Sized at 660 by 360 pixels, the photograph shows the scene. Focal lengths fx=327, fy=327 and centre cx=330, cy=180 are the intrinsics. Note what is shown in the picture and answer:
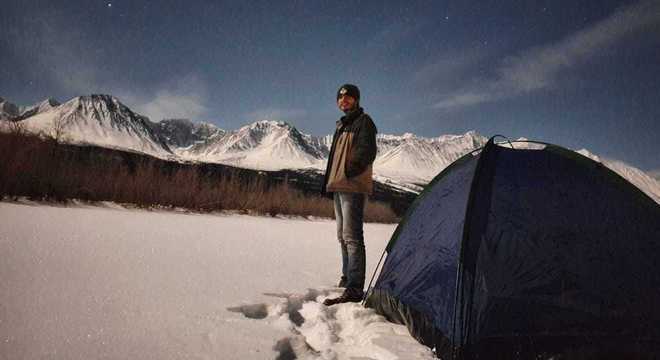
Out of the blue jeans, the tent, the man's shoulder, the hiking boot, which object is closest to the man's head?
the man's shoulder

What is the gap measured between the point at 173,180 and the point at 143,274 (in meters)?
7.31

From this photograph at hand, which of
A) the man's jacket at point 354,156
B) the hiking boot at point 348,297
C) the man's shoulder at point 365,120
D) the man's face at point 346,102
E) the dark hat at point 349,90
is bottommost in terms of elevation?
the hiking boot at point 348,297

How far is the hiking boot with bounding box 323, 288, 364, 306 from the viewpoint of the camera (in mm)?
2471

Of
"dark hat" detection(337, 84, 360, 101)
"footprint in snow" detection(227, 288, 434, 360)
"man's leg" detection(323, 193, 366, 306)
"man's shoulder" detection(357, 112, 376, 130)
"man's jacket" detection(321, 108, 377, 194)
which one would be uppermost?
"dark hat" detection(337, 84, 360, 101)

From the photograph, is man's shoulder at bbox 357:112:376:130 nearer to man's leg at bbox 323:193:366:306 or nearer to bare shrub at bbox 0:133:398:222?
man's leg at bbox 323:193:366:306

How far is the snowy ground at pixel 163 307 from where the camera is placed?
61.3 inches

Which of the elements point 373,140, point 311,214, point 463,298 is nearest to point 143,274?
point 373,140

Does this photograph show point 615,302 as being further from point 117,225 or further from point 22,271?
point 117,225

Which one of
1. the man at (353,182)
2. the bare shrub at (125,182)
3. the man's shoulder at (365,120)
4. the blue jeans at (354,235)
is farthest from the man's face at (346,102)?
the bare shrub at (125,182)

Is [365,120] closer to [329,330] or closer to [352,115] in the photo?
[352,115]

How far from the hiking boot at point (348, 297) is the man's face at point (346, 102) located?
5.10 ft

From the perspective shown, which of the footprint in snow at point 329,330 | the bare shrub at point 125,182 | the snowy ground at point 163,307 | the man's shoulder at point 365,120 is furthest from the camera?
the bare shrub at point 125,182

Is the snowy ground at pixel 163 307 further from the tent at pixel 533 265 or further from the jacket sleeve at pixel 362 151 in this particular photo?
the jacket sleeve at pixel 362 151

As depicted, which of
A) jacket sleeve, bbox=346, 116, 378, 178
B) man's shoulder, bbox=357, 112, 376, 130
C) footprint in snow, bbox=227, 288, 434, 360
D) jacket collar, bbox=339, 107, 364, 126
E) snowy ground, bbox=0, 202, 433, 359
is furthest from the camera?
jacket collar, bbox=339, 107, 364, 126
